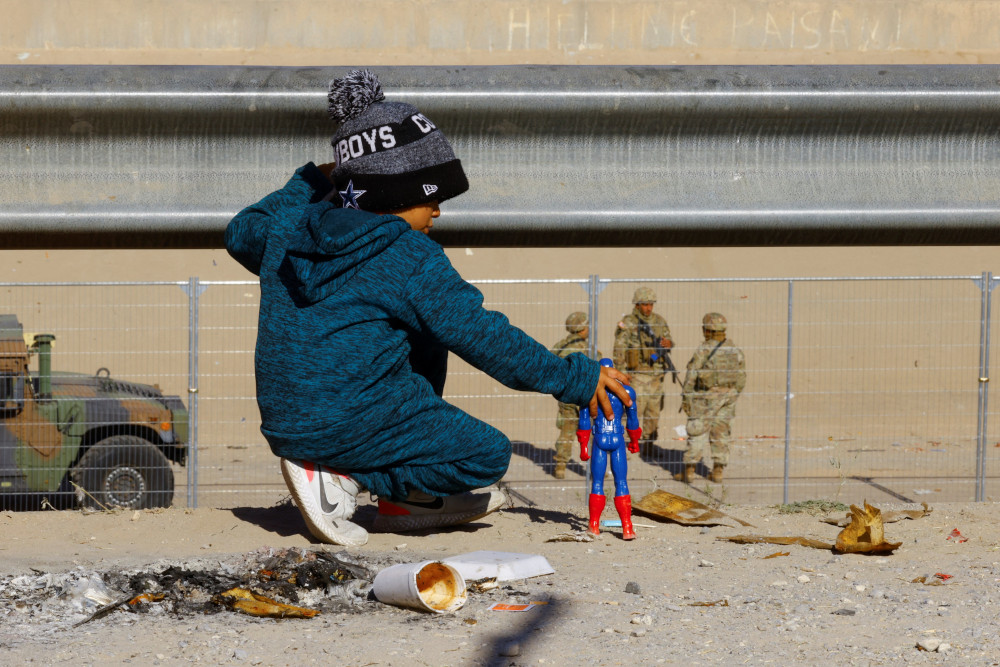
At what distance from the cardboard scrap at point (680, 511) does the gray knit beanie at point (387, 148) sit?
226 cm

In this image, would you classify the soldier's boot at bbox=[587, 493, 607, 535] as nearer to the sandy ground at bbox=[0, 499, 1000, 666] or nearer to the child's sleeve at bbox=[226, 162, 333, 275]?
the sandy ground at bbox=[0, 499, 1000, 666]

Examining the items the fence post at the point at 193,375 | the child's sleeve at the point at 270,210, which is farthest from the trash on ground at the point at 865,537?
the fence post at the point at 193,375

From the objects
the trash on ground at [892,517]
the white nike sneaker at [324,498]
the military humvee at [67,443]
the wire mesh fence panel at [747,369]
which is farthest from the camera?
the wire mesh fence panel at [747,369]

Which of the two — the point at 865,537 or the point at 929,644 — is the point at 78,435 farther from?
the point at 929,644

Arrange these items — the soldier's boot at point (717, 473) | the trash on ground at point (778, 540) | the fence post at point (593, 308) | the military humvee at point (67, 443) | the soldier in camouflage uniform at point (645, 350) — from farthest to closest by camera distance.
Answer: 1. the soldier in camouflage uniform at point (645, 350)
2. the soldier's boot at point (717, 473)
3. the military humvee at point (67, 443)
4. the fence post at point (593, 308)
5. the trash on ground at point (778, 540)

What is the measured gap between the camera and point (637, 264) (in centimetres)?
1534

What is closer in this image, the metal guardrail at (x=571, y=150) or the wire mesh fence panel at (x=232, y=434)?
the metal guardrail at (x=571, y=150)

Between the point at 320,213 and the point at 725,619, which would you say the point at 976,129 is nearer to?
the point at 725,619

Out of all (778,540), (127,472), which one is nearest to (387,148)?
(778,540)

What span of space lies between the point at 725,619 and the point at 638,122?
67.1 inches

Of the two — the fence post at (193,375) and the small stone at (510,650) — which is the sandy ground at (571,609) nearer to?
the small stone at (510,650)

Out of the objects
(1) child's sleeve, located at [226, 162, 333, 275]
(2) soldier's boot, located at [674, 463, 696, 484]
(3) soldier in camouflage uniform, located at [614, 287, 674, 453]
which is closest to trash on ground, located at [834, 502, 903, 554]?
(1) child's sleeve, located at [226, 162, 333, 275]
